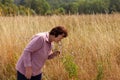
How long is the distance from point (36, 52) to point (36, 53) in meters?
0.01

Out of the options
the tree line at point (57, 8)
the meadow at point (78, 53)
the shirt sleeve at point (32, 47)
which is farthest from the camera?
the tree line at point (57, 8)

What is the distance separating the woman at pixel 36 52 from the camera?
3.64 m

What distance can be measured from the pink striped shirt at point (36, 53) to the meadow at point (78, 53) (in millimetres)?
830

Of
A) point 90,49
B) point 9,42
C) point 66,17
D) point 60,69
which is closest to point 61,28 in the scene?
point 60,69

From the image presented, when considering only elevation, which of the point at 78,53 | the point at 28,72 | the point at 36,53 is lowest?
the point at 78,53

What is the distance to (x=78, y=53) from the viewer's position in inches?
222

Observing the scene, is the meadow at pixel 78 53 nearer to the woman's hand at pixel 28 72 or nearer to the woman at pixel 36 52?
the woman at pixel 36 52

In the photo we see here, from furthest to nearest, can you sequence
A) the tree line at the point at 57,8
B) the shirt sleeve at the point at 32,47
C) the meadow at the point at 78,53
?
the tree line at the point at 57,8
the meadow at the point at 78,53
the shirt sleeve at the point at 32,47

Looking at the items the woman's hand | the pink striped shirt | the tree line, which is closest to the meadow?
the pink striped shirt

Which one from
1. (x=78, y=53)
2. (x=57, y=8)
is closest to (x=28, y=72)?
(x=78, y=53)

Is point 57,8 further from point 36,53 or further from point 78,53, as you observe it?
point 36,53

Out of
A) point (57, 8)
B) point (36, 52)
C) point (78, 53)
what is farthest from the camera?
point (57, 8)

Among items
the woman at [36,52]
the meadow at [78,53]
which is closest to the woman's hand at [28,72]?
the woman at [36,52]

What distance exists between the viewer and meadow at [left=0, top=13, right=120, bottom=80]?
499 cm
